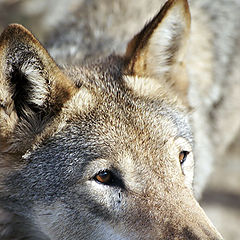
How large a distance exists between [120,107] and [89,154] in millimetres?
441

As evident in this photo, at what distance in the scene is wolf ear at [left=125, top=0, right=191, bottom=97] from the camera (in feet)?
12.2

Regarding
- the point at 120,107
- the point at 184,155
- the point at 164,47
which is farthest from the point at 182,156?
the point at 164,47

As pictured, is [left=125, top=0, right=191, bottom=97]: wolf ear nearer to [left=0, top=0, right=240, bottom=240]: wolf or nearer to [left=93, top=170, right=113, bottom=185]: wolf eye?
[left=0, top=0, right=240, bottom=240]: wolf

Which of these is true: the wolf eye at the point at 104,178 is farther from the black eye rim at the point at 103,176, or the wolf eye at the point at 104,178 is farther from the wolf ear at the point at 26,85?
the wolf ear at the point at 26,85

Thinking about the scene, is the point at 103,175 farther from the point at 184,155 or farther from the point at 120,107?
the point at 184,155

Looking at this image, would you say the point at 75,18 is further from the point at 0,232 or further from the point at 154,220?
the point at 154,220

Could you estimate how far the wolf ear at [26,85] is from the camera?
9.86 feet

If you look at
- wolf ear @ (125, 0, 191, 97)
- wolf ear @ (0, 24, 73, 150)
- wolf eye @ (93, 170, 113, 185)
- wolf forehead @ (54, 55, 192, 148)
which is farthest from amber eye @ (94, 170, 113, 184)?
wolf ear @ (125, 0, 191, 97)

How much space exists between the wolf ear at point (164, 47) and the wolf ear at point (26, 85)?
0.72 m

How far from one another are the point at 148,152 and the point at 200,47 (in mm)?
2582

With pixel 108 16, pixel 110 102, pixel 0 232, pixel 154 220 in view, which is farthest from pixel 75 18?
pixel 154 220

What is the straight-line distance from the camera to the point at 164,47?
396cm

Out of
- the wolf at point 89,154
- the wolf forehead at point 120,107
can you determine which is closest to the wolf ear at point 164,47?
the wolf at point 89,154

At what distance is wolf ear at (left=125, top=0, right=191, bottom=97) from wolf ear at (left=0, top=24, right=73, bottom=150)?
723 millimetres
